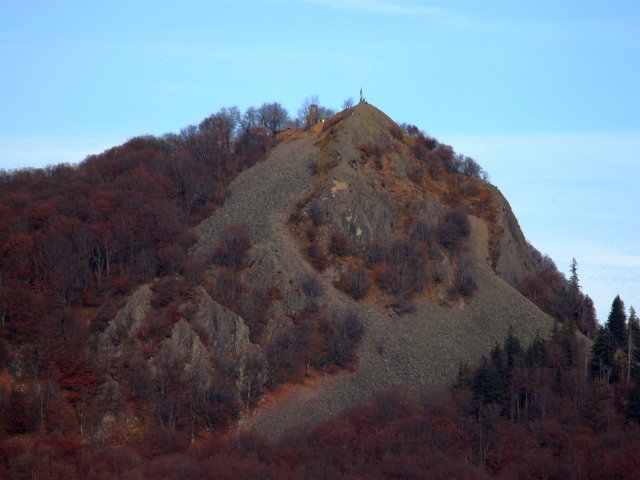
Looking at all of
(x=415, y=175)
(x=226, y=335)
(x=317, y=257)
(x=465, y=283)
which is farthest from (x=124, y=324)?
(x=415, y=175)

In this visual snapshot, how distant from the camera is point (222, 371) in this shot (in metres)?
72.7

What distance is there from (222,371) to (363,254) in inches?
796

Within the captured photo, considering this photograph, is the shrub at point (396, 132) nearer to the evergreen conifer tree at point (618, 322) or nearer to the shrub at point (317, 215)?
the shrub at point (317, 215)

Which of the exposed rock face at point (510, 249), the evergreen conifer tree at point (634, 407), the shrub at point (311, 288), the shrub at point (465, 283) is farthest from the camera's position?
the exposed rock face at point (510, 249)

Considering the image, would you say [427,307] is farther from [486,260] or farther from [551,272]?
[551,272]

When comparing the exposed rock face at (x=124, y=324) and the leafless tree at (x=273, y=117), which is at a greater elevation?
the leafless tree at (x=273, y=117)

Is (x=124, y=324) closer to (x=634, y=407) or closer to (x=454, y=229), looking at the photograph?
(x=454, y=229)

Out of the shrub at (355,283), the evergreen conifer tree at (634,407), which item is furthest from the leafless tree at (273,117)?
the evergreen conifer tree at (634,407)

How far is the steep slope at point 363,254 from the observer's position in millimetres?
76562

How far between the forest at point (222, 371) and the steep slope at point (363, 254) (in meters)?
1.32

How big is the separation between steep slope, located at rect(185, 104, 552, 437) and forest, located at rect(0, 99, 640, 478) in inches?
52.0

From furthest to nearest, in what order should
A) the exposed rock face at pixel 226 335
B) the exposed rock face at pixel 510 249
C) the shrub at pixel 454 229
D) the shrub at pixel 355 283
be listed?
the exposed rock face at pixel 510 249 < the shrub at pixel 454 229 < the shrub at pixel 355 283 < the exposed rock face at pixel 226 335

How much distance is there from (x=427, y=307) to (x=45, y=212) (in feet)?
107

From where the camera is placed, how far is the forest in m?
65.7
